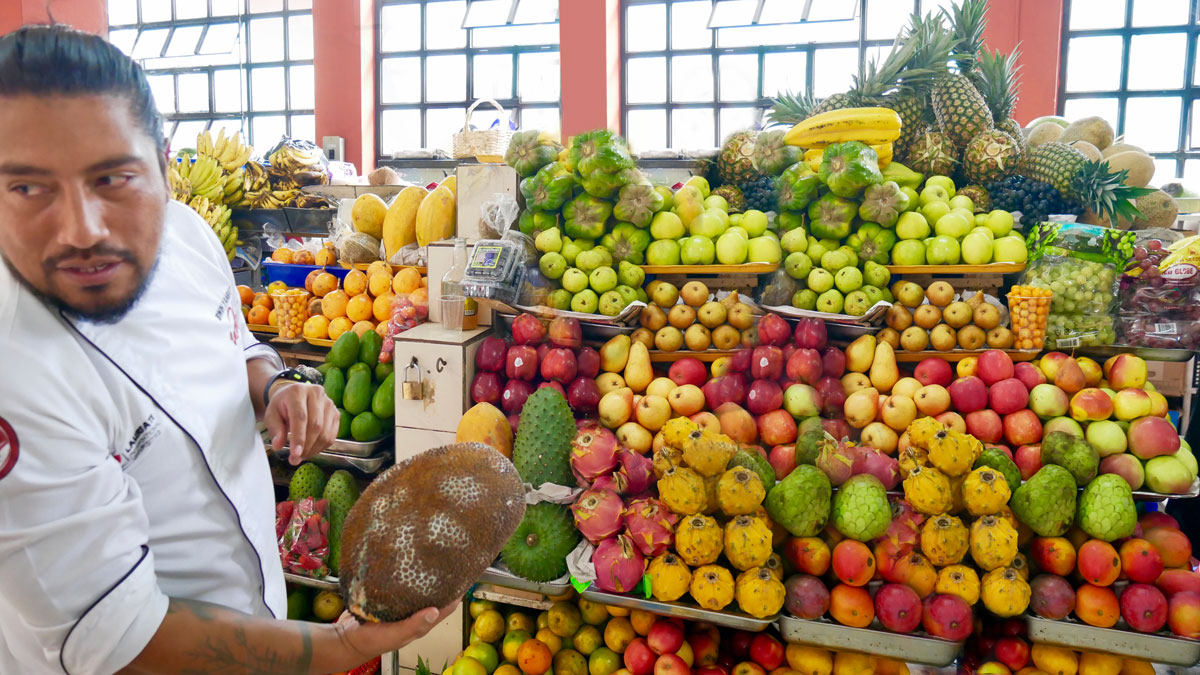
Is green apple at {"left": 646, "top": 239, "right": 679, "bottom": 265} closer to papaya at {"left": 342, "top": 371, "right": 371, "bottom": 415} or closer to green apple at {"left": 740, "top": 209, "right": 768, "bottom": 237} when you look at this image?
green apple at {"left": 740, "top": 209, "right": 768, "bottom": 237}

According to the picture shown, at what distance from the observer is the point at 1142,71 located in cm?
768

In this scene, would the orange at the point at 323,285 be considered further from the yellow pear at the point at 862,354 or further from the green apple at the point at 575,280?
the yellow pear at the point at 862,354

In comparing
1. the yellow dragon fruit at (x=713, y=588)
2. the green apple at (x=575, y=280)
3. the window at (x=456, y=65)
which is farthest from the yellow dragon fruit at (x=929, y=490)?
the window at (x=456, y=65)

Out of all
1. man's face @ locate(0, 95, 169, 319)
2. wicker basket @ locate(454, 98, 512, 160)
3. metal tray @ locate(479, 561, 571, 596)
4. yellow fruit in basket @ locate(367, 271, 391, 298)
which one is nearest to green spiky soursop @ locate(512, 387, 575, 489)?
metal tray @ locate(479, 561, 571, 596)

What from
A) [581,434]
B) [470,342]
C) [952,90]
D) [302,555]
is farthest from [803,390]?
[302,555]

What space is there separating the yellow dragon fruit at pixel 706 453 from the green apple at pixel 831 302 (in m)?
0.64

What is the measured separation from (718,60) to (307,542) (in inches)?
332

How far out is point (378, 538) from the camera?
1.00m

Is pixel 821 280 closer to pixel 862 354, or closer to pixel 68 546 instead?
pixel 862 354

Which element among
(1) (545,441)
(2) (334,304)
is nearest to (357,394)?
(2) (334,304)

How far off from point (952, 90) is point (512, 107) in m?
7.93

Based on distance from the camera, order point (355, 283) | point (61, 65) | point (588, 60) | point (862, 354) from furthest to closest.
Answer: point (588, 60), point (355, 283), point (862, 354), point (61, 65)

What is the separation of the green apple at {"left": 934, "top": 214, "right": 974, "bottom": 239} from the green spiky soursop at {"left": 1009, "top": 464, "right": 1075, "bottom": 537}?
0.81m

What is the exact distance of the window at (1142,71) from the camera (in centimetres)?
752
